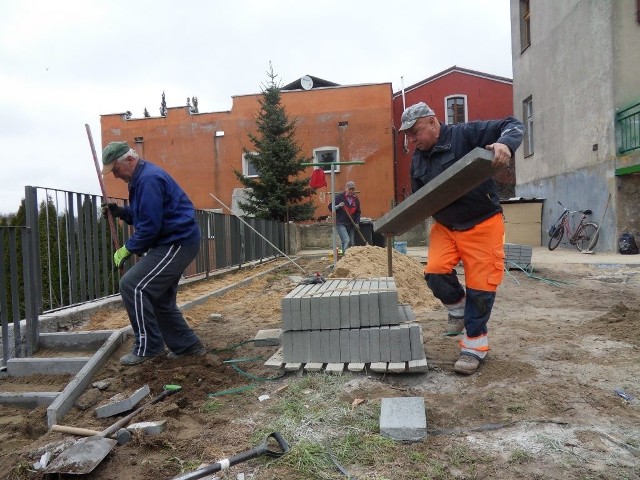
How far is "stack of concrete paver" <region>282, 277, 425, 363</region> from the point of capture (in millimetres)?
3398

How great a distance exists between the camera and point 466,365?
3330 millimetres

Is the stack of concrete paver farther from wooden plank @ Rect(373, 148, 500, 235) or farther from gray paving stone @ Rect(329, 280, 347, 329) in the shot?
wooden plank @ Rect(373, 148, 500, 235)

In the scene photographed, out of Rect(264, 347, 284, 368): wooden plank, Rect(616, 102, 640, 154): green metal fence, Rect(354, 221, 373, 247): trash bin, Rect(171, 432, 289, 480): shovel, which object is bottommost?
Rect(171, 432, 289, 480): shovel

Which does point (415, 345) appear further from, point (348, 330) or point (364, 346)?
point (348, 330)

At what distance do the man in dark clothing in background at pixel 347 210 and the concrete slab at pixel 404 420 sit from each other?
865 centimetres

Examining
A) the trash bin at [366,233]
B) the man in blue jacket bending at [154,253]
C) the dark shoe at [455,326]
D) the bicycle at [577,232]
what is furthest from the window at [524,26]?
the man in blue jacket bending at [154,253]

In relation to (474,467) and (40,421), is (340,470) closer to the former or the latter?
(474,467)

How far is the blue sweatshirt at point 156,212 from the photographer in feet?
12.3

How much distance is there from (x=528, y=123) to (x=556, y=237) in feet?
17.7

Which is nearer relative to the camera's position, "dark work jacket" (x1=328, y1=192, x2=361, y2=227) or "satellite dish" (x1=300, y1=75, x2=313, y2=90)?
"dark work jacket" (x1=328, y1=192, x2=361, y2=227)

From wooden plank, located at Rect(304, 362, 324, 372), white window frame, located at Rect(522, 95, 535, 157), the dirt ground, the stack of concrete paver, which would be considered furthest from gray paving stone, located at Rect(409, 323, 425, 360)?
white window frame, located at Rect(522, 95, 535, 157)

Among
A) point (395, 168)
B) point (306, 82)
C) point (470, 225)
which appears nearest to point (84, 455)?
point (470, 225)

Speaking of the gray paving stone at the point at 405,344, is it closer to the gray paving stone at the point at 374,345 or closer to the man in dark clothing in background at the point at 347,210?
the gray paving stone at the point at 374,345

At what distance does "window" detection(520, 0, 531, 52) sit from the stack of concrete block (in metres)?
10.9
